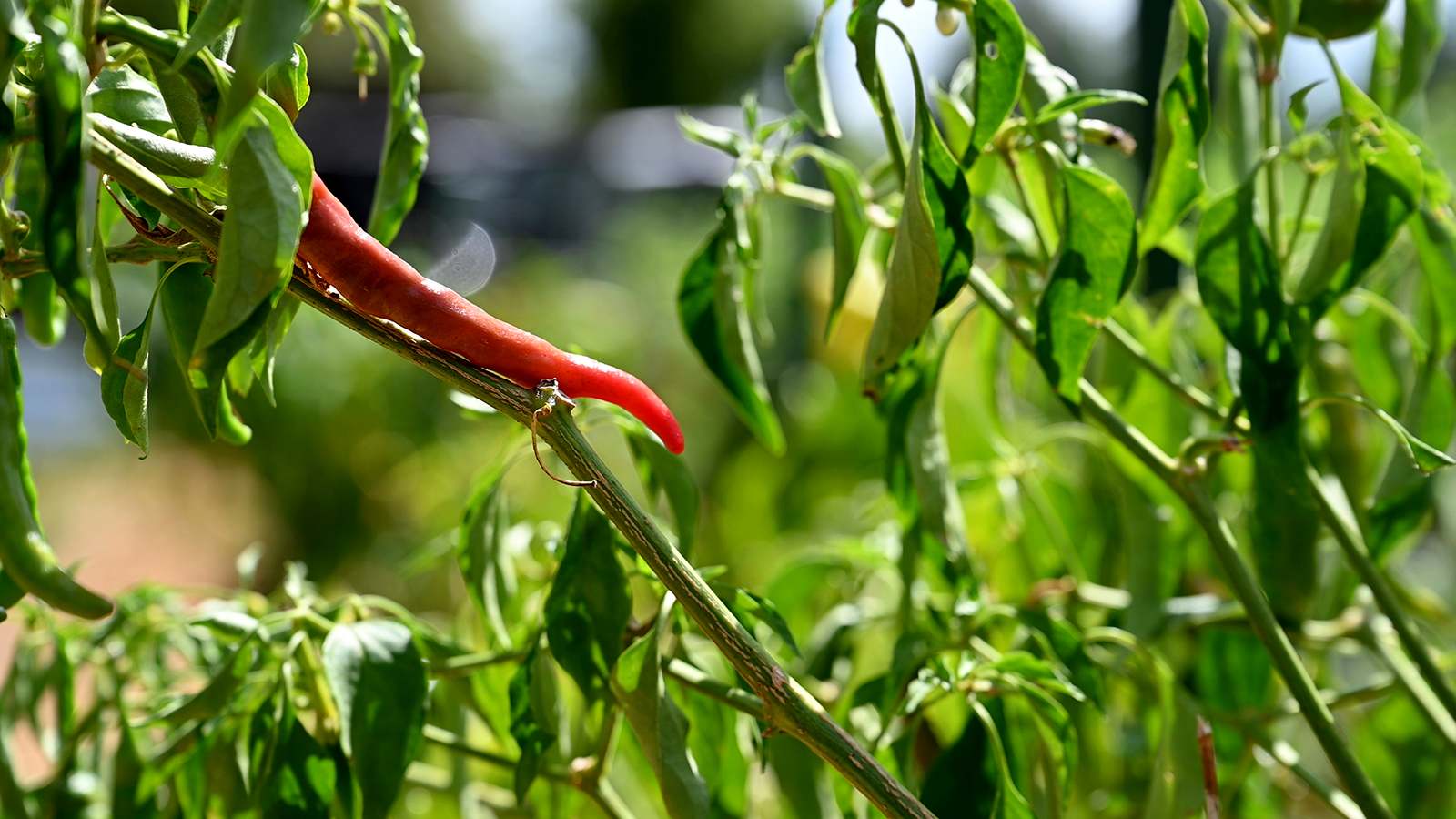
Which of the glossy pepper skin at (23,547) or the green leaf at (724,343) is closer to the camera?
the glossy pepper skin at (23,547)

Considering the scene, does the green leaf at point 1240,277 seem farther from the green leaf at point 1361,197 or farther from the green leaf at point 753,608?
the green leaf at point 753,608

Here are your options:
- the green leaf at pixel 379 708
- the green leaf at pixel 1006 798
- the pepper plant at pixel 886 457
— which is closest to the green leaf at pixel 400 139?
the pepper plant at pixel 886 457

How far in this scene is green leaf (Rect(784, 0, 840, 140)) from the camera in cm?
27

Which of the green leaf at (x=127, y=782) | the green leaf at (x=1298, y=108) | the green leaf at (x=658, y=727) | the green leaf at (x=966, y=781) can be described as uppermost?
the green leaf at (x=1298, y=108)

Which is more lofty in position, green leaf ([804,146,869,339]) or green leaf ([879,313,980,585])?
green leaf ([804,146,869,339])

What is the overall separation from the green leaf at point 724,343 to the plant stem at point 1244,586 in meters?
0.07

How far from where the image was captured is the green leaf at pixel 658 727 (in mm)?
245

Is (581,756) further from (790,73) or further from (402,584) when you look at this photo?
(402,584)

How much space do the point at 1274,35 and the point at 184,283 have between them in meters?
0.30

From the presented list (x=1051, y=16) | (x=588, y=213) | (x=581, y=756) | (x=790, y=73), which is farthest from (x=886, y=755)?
(x=588, y=213)

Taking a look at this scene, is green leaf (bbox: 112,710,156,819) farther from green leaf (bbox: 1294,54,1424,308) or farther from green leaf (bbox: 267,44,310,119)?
green leaf (bbox: 1294,54,1424,308)

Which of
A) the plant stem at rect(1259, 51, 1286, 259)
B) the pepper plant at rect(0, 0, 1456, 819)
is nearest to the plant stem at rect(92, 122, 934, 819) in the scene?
the pepper plant at rect(0, 0, 1456, 819)

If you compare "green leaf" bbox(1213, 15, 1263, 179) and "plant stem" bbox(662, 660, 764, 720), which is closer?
"plant stem" bbox(662, 660, 764, 720)

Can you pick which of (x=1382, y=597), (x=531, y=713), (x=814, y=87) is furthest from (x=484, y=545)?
(x=1382, y=597)
